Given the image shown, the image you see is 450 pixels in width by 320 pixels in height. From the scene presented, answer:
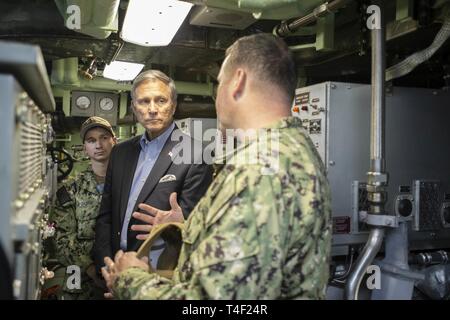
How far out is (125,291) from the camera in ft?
4.06

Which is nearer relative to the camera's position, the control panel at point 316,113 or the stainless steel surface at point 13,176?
the stainless steel surface at point 13,176

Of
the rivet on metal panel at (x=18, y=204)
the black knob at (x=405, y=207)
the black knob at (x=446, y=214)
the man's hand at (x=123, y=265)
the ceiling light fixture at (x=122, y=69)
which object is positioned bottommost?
the man's hand at (x=123, y=265)

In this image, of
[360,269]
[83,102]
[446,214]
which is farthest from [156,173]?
[83,102]

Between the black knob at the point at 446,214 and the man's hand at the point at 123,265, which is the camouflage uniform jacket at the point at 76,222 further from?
the black knob at the point at 446,214

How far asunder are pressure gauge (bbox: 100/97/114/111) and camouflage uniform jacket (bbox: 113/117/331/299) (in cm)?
438

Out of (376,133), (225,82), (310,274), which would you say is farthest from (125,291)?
(376,133)

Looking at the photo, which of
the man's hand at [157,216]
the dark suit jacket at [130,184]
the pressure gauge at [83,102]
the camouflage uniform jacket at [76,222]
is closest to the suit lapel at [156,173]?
the dark suit jacket at [130,184]

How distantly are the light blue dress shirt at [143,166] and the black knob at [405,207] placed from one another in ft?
4.41

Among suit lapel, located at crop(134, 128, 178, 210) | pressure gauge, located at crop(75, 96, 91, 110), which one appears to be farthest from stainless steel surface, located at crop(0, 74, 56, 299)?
pressure gauge, located at crop(75, 96, 91, 110)

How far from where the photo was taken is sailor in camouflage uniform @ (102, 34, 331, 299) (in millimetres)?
1053

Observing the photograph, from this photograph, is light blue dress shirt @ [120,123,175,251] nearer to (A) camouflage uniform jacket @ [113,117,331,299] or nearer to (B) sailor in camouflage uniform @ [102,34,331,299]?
(B) sailor in camouflage uniform @ [102,34,331,299]

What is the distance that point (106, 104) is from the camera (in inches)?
212

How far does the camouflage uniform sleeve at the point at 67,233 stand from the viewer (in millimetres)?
2418

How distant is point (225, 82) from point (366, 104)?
4.11ft
